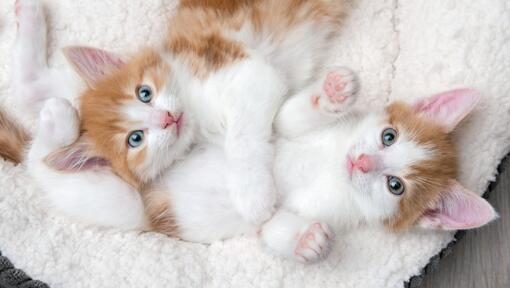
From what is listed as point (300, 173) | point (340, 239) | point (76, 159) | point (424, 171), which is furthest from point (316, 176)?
point (76, 159)

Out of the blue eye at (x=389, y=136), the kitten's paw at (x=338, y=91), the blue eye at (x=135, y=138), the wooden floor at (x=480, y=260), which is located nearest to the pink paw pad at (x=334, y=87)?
the kitten's paw at (x=338, y=91)

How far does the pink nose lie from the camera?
4.39 feet

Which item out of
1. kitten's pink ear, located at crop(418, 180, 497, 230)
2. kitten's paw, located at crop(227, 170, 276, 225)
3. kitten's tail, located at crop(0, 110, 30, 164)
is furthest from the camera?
kitten's tail, located at crop(0, 110, 30, 164)

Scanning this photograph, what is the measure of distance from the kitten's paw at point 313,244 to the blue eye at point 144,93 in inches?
20.3

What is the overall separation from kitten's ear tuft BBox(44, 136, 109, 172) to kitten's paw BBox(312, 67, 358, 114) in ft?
2.01

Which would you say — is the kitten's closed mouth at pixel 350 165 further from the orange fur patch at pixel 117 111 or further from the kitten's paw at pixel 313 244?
the orange fur patch at pixel 117 111

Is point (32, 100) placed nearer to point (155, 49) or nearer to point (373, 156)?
point (155, 49)

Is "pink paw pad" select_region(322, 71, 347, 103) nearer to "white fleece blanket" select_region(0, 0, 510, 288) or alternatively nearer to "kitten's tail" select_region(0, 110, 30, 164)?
"white fleece blanket" select_region(0, 0, 510, 288)

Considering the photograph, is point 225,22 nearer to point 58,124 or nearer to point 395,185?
point 58,124

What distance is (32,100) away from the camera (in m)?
1.68

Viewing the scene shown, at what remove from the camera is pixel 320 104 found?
4.69 feet

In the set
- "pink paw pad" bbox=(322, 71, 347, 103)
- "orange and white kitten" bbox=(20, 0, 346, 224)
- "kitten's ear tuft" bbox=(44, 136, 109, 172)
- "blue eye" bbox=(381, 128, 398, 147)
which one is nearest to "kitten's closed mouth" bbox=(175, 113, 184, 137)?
"orange and white kitten" bbox=(20, 0, 346, 224)

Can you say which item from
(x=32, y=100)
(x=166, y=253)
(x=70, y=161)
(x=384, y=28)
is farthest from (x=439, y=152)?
(x=32, y=100)

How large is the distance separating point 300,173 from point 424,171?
33cm
